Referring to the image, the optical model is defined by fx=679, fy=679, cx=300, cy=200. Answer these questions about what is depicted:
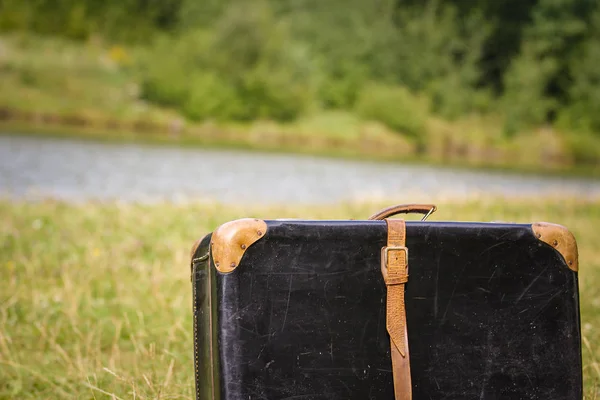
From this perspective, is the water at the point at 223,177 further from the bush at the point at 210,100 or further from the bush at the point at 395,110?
the bush at the point at 395,110

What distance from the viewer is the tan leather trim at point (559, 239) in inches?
92.9

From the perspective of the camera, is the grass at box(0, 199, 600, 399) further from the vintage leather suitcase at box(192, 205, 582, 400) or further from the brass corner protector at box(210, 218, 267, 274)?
the brass corner protector at box(210, 218, 267, 274)

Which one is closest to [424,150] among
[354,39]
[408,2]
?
[354,39]

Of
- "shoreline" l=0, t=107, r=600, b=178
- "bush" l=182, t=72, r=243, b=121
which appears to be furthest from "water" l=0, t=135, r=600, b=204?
"bush" l=182, t=72, r=243, b=121

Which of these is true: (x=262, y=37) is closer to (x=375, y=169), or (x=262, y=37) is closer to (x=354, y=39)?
(x=354, y=39)

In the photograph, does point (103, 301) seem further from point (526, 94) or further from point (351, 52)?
point (351, 52)

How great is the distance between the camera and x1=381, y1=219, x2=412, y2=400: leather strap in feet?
7.04

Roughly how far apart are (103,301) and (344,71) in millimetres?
47792

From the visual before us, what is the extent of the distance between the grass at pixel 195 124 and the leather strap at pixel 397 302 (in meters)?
32.2

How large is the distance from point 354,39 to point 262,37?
969 cm

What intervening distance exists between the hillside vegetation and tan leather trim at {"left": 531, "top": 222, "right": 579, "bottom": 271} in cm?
3684

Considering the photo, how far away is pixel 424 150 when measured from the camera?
148 feet

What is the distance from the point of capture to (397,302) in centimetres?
216

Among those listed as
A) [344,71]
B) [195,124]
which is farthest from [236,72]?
[344,71]
